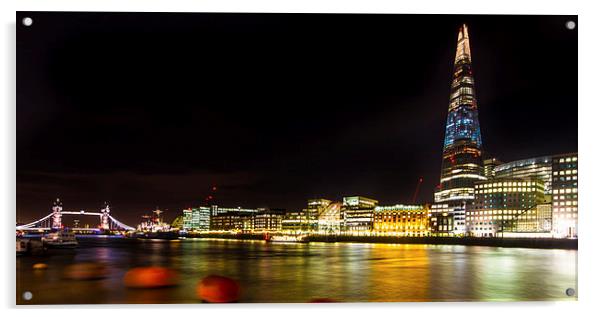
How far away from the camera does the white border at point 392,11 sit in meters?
4.03

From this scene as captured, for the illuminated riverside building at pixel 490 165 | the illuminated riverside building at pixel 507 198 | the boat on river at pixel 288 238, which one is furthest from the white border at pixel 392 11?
the boat on river at pixel 288 238

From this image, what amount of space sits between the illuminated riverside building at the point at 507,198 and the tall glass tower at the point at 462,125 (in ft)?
1.66

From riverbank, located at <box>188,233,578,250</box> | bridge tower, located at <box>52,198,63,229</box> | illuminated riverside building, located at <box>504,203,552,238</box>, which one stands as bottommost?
riverbank, located at <box>188,233,578,250</box>

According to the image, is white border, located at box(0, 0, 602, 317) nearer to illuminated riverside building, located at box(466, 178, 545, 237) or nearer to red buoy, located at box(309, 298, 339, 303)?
red buoy, located at box(309, 298, 339, 303)

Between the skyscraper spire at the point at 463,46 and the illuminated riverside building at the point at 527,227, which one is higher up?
the skyscraper spire at the point at 463,46

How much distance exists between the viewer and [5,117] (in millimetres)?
4098

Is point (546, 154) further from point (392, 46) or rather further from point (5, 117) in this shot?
point (5, 117)

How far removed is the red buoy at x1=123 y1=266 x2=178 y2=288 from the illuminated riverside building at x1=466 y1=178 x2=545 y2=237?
4900mm

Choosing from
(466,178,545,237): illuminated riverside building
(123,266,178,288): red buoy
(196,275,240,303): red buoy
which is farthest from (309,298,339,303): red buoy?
(466,178,545,237): illuminated riverside building

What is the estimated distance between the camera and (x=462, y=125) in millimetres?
6043

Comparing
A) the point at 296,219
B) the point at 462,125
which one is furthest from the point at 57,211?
the point at 296,219

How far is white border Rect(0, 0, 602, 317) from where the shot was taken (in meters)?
4.03

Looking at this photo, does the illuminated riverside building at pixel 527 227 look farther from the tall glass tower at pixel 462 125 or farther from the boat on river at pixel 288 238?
the boat on river at pixel 288 238

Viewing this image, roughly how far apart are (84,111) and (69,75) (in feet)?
1.18
